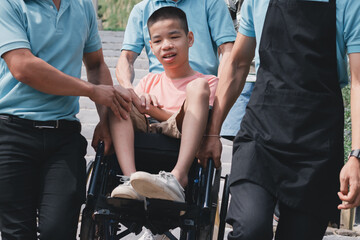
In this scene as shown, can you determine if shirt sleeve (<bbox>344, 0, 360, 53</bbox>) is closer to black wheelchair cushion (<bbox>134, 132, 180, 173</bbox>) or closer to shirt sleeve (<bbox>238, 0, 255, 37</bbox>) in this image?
shirt sleeve (<bbox>238, 0, 255, 37</bbox>)

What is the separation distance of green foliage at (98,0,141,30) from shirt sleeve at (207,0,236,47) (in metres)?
9.54

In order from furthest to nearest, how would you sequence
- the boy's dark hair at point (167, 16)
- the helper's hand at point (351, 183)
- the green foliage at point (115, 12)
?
1. the green foliage at point (115, 12)
2. the boy's dark hair at point (167, 16)
3. the helper's hand at point (351, 183)

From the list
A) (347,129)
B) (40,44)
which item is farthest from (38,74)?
(347,129)

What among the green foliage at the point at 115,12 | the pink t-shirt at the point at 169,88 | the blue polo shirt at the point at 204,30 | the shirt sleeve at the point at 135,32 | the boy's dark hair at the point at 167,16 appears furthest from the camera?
the green foliage at the point at 115,12

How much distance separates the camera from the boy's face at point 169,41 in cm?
291

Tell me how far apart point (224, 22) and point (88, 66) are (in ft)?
3.32

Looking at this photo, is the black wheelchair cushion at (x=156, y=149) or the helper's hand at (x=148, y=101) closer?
the black wheelchair cushion at (x=156, y=149)

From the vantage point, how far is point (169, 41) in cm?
291

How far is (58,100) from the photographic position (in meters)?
2.52

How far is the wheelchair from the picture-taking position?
2.21 metres

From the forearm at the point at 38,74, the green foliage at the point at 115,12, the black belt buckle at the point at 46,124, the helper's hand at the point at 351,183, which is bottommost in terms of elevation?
the helper's hand at the point at 351,183

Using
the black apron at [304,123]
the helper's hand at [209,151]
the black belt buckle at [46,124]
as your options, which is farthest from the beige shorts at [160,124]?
the black apron at [304,123]

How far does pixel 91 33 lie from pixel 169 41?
425 mm

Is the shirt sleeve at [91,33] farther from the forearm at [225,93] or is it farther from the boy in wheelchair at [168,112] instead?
the forearm at [225,93]
